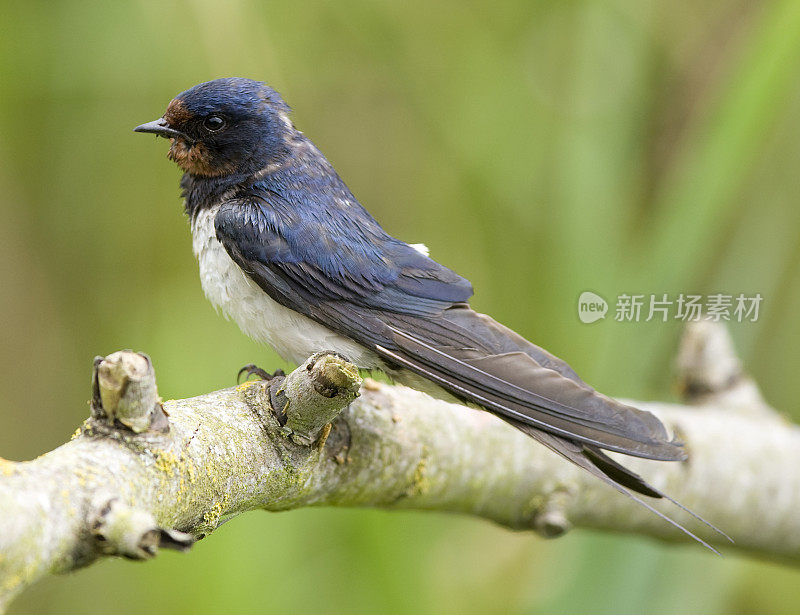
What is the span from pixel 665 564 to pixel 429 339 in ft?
2.34

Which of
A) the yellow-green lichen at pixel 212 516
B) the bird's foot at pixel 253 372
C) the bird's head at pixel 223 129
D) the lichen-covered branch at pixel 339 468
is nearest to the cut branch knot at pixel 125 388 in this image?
the lichen-covered branch at pixel 339 468

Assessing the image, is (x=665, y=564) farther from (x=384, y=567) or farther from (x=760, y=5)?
(x=760, y=5)

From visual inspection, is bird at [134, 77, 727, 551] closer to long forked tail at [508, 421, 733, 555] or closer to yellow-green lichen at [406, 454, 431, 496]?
long forked tail at [508, 421, 733, 555]

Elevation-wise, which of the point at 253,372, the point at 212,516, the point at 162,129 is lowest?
the point at 212,516

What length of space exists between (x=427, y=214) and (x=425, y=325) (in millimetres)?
978

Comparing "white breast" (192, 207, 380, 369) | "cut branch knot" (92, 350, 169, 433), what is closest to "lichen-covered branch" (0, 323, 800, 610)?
"cut branch knot" (92, 350, 169, 433)

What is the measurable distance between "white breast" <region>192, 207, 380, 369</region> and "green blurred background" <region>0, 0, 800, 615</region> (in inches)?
12.7

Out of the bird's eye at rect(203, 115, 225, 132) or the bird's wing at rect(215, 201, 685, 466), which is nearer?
the bird's wing at rect(215, 201, 685, 466)

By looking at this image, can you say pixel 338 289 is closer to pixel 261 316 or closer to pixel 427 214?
pixel 261 316

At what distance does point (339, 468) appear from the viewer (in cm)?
130

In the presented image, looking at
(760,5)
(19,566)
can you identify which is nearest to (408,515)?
(19,566)

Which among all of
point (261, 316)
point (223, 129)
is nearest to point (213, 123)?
point (223, 129)

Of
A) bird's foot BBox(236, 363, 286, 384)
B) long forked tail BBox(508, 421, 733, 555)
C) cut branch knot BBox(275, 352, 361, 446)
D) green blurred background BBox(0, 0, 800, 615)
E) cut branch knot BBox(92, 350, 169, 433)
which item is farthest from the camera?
green blurred background BBox(0, 0, 800, 615)

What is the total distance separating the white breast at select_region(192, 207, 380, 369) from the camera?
4.79 ft
